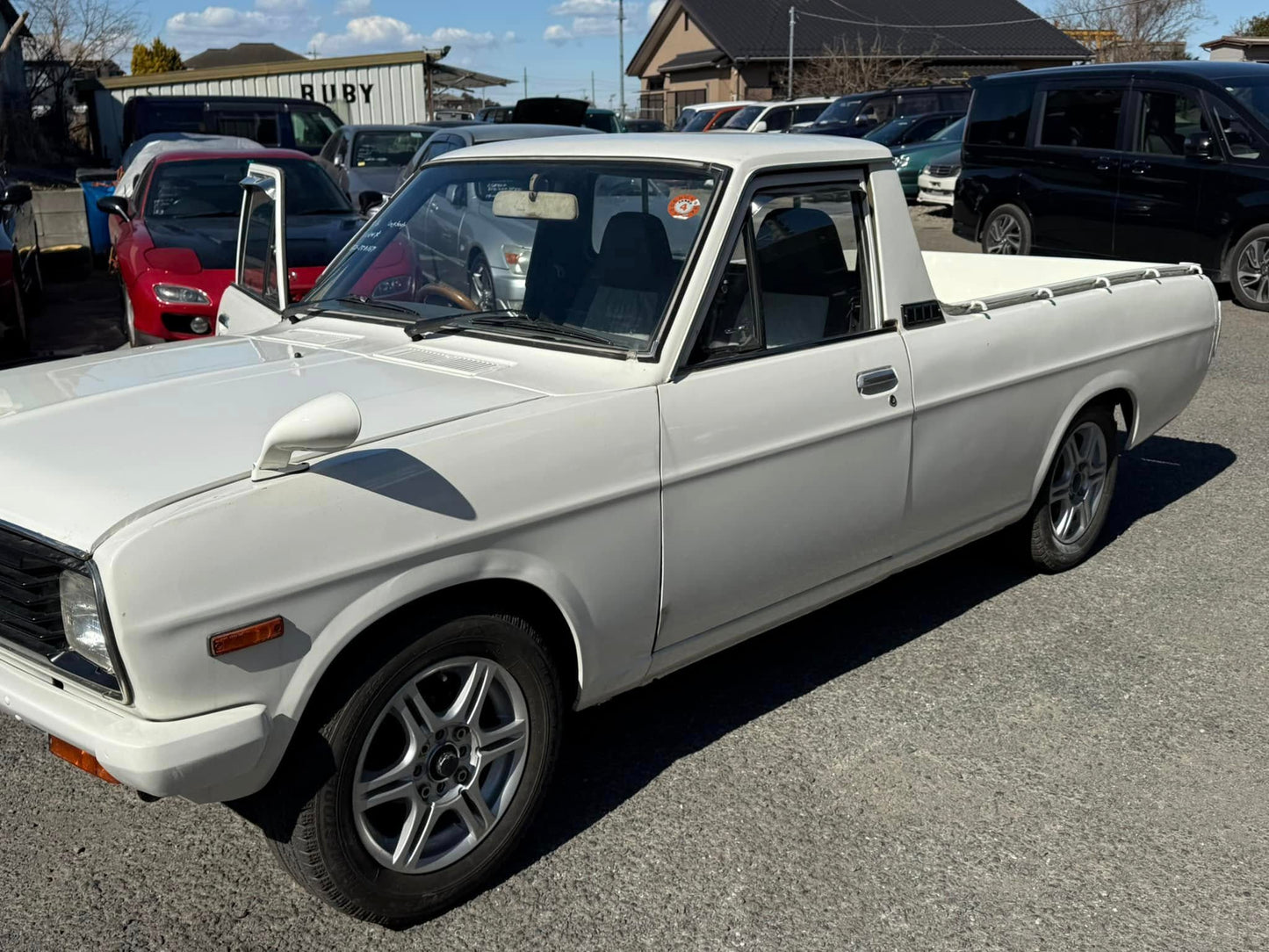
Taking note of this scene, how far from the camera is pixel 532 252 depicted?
157 inches

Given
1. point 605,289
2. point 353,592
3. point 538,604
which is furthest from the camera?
point 605,289

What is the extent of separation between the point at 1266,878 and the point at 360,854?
7.53 ft

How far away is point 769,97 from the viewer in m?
47.3

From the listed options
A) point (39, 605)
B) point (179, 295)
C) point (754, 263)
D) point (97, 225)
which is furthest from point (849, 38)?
point (39, 605)

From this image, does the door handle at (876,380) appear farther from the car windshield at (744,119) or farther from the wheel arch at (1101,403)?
the car windshield at (744,119)

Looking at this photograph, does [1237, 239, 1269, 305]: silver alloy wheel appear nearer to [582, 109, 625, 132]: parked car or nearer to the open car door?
the open car door

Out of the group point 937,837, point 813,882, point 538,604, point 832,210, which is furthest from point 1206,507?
point 538,604

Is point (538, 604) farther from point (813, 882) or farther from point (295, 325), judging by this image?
point (295, 325)

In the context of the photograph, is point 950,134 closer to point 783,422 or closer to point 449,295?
point 449,295

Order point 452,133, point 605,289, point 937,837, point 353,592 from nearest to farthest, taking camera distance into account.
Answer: point 353,592
point 937,837
point 605,289
point 452,133

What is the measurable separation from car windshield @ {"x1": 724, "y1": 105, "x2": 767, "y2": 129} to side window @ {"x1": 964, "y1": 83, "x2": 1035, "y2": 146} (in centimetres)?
1319

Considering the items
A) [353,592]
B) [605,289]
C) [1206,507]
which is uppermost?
[605,289]

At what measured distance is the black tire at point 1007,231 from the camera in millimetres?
12680

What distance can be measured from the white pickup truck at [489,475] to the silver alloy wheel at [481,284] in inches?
1.1
